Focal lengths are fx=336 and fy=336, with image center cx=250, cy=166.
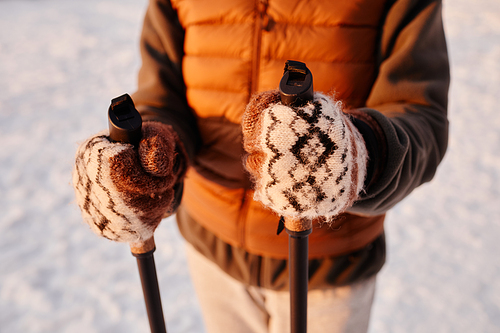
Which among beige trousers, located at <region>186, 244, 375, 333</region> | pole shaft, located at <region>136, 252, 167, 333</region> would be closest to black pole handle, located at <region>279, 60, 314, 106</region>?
pole shaft, located at <region>136, 252, 167, 333</region>

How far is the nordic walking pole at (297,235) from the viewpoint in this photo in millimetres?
561

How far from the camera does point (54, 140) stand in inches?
134

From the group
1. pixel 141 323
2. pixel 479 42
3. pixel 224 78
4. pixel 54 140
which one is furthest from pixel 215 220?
pixel 479 42

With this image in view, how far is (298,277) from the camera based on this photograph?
67 cm

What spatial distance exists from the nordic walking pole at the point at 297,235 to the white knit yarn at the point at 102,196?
31 centimetres

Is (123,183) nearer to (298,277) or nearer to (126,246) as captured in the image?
(298,277)

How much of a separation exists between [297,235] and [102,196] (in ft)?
1.27

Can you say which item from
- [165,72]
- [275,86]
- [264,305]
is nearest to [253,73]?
[275,86]

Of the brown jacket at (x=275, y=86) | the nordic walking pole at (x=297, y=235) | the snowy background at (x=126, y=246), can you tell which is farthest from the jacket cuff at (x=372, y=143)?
the snowy background at (x=126, y=246)

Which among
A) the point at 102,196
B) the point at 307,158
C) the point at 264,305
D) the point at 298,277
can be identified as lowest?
the point at 264,305

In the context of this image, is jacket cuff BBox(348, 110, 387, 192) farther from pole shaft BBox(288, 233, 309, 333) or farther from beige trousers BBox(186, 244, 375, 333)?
beige trousers BBox(186, 244, 375, 333)

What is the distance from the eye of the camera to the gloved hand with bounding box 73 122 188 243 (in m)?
0.64

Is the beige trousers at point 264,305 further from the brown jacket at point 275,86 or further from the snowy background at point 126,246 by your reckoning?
the snowy background at point 126,246

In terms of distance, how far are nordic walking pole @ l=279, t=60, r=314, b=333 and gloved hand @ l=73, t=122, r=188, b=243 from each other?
28 centimetres
